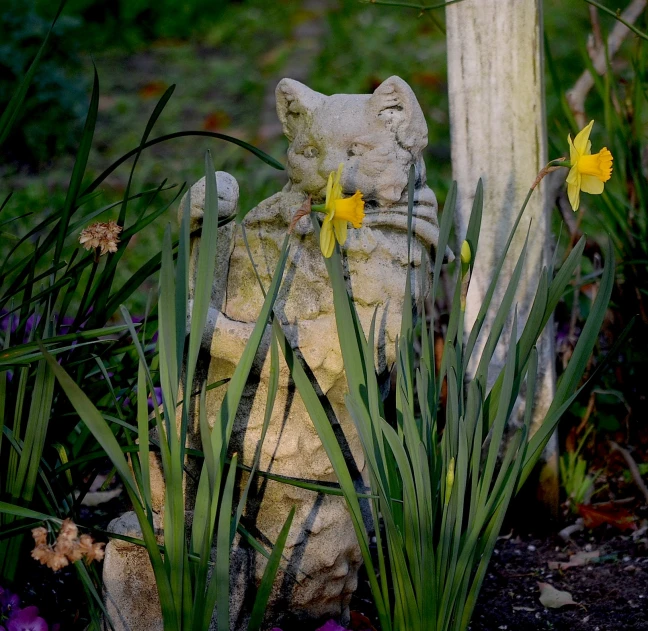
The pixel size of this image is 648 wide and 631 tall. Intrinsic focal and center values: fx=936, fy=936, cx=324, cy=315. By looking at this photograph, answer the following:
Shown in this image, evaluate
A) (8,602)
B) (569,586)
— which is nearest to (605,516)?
(569,586)

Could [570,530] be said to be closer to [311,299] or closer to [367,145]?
[311,299]

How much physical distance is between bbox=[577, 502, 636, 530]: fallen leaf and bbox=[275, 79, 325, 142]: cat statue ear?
4.79 ft

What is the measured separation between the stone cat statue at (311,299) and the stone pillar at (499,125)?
23.4 inches

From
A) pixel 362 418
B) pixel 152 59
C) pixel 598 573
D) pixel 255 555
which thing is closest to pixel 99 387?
pixel 255 555

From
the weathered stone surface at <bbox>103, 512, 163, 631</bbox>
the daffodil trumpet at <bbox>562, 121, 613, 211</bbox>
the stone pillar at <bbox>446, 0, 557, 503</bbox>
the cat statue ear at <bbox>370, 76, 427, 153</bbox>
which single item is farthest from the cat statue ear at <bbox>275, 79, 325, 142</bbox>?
the weathered stone surface at <bbox>103, 512, 163, 631</bbox>

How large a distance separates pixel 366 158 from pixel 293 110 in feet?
0.66

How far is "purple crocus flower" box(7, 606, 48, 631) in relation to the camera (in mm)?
1859

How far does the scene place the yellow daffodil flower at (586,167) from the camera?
172cm

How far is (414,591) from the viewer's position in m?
1.80

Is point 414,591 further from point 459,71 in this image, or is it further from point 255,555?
point 459,71

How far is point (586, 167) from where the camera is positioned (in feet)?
5.67

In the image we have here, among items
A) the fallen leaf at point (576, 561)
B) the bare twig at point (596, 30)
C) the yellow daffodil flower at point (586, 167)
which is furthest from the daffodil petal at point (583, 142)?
the bare twig at point (596, 30)

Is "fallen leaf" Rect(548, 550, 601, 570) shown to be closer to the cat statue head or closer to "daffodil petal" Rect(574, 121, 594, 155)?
Result: the cat statue head

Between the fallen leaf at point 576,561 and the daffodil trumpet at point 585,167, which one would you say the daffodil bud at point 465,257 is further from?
the fallen leaf at point 576,561
